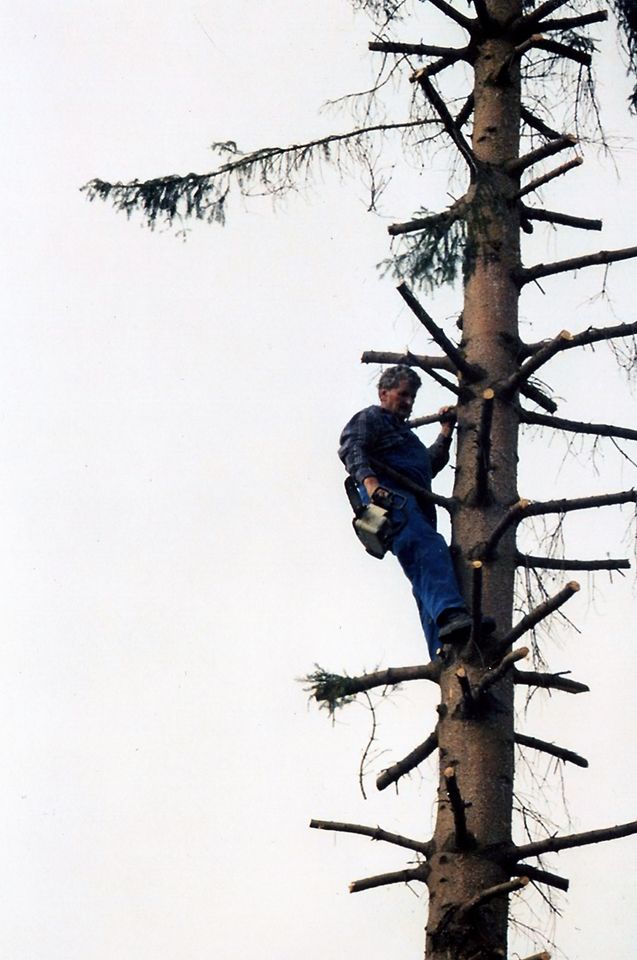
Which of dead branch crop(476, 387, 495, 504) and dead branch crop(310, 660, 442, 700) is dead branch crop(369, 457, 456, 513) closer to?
dead branch crop(476, 387, 495, 504)

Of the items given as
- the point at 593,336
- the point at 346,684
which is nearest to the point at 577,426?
the point at 593,336

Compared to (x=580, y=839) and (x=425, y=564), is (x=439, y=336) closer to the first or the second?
(x=425, y=564)

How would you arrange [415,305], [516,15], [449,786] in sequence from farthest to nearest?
1. [516,15]
2. [415,305]
3. [449,786]

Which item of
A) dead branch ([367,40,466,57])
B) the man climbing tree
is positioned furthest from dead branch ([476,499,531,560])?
dead branch ([367,40,466,57])

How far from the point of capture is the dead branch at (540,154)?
655cm

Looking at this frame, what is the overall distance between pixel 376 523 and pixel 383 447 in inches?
18.8

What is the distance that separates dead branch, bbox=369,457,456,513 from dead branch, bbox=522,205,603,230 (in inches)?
55.1

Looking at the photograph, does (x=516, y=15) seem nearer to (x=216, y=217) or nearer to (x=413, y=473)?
(x=216, y=217)

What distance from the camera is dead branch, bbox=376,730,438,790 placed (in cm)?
605

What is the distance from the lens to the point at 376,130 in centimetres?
740

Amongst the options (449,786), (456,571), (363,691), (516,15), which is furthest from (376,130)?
(449,786)

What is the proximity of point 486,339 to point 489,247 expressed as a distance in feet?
1.43

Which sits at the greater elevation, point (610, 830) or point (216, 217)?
point (216, 217)

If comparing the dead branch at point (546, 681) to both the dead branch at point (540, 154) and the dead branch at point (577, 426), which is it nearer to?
the dead branch at point (577, 426)
